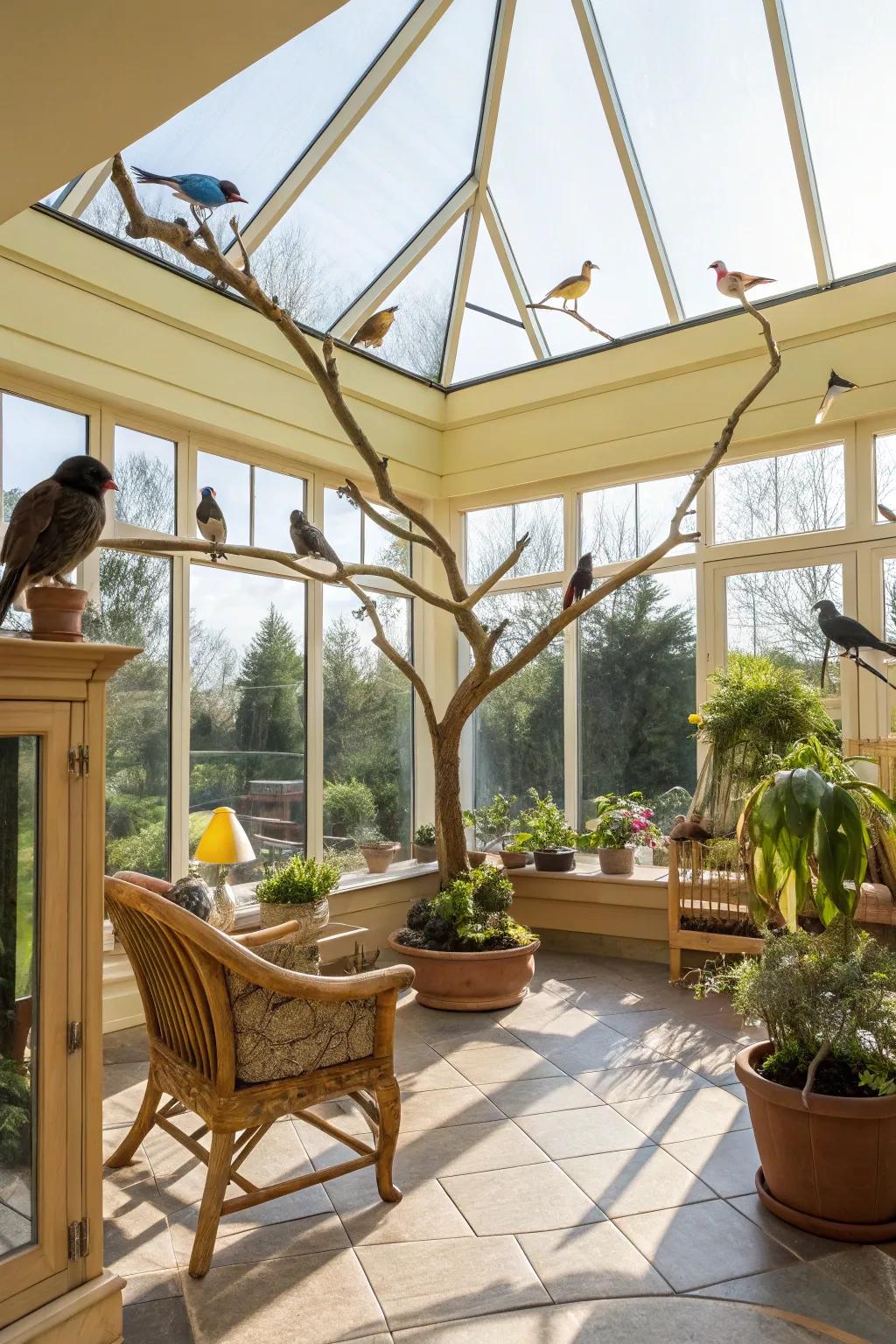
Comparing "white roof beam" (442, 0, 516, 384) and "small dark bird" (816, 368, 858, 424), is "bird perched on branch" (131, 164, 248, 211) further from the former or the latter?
"small dark bird" (816, 368, 858, 424)

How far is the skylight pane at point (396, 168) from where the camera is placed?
4.69m

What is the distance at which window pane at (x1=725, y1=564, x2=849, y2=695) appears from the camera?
201 inches

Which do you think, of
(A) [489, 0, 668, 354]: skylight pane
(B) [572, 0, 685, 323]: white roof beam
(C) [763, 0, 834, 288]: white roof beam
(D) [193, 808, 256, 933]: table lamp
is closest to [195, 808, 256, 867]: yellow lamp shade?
(D) [193, 808, 256, 933]: table lamp

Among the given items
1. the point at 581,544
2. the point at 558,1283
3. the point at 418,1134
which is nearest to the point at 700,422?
the point at 581,544

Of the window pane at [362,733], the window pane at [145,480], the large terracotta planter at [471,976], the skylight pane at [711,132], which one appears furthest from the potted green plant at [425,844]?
the skylight pane at [711,132]

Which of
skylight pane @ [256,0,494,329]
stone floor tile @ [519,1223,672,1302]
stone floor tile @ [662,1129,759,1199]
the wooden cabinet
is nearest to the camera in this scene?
the wooden cabinet

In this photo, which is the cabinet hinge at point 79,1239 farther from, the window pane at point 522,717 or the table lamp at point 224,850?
the window pane at point 522,717

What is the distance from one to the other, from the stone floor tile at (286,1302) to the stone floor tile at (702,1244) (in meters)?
0.76

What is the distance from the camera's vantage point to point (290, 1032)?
247 centimetres

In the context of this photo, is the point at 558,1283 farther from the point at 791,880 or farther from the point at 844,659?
the point at 844,659

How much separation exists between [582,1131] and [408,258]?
4908mm

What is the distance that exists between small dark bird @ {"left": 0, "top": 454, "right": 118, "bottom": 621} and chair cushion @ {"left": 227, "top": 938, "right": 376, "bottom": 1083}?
1.14 m

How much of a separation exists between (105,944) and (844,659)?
416 centimetres

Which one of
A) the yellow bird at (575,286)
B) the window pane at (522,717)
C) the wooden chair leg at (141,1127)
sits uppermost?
the yellow bird at (575,286)
